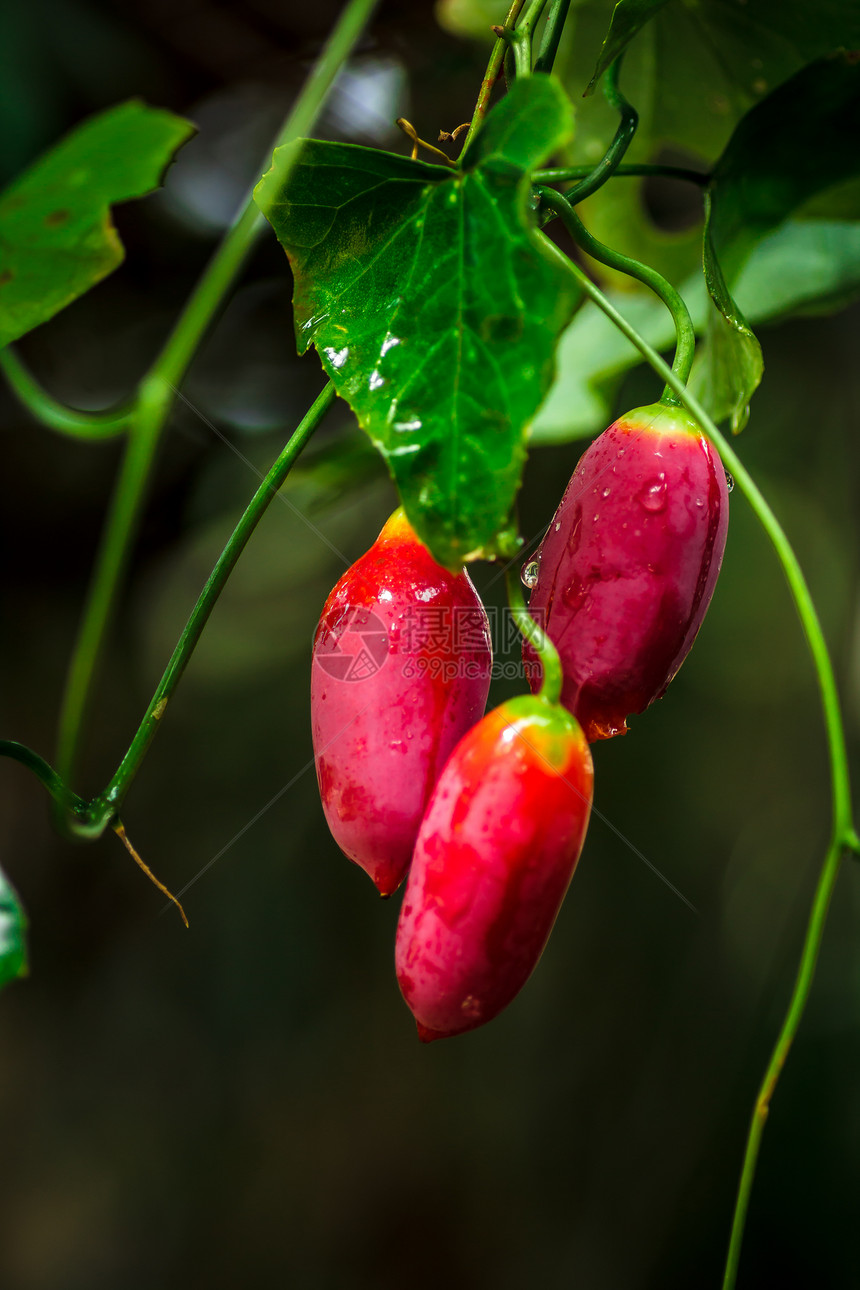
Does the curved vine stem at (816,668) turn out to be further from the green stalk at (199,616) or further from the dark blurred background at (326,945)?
the dark blurred background at (326,945)

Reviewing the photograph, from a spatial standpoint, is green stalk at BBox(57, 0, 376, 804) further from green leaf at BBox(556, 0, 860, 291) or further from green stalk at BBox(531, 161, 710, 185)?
green stalk at BBox(531, 161, 710, 185)

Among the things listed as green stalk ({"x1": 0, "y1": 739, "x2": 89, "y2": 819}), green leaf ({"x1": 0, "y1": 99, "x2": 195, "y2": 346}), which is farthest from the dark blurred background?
green stalk ({"x1": 0, "y1": 739, "x2": 89, "y2": 819})

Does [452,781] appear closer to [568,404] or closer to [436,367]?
[436,367]

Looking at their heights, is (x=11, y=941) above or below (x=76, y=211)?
below

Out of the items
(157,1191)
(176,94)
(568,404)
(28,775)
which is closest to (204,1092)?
A: (157,1191)

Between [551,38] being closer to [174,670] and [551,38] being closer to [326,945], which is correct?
[174,670]

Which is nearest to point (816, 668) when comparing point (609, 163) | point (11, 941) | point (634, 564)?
point (634, 564)
